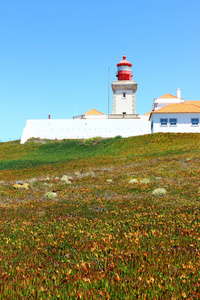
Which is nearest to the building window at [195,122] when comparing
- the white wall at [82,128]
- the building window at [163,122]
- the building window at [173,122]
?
the building window at [173,122]

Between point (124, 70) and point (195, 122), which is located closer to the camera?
point (195, 122)

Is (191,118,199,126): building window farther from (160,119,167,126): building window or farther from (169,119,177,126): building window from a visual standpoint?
(160,119,167,126): building window

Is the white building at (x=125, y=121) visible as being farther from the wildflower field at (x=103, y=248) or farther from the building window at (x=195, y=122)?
the wildflower field at (x=103, y=248)

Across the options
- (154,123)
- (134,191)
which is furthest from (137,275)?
(154,123)

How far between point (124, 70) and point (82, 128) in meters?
26.5

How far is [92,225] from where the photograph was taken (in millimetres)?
8078

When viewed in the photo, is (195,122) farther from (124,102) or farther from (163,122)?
(124,102)

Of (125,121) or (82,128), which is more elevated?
(125,121)

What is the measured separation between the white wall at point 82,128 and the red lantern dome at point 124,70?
22.6 m

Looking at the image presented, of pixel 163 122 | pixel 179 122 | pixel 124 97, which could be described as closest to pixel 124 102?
pixel 124 97

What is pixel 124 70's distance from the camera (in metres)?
78.8

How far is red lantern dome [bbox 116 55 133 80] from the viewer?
258 ft

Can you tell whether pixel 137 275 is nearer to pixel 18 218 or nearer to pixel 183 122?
pixel 18 218

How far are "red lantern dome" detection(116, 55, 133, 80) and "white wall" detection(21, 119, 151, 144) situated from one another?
2255 cm
